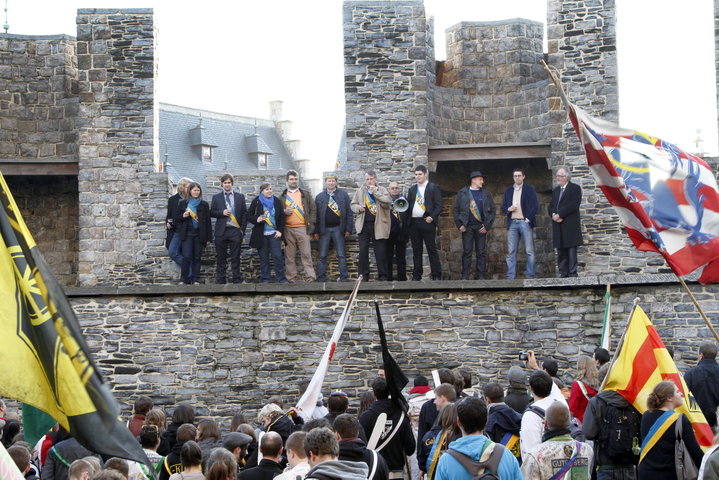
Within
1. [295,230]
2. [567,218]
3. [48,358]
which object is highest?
[567,218]

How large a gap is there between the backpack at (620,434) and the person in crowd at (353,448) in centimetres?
205

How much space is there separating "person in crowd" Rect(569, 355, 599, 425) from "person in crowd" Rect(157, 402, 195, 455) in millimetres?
3094

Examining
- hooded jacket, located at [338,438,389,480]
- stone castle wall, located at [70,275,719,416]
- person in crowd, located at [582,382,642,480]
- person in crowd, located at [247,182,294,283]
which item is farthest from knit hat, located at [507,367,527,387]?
person in crowd, located at [247,182,294,283]

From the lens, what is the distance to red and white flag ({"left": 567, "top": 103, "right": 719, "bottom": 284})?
28.6 feet

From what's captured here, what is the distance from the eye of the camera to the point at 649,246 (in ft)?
29.0

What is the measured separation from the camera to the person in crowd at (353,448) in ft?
22.1

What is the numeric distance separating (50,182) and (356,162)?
5322 millimetres

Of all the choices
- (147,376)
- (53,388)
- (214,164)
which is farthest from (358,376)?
(214,164)

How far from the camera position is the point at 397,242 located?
53.9 ft

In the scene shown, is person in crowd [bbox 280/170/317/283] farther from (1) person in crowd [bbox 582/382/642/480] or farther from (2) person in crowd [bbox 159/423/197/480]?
(1) person in crowd [bbox 582/382/642/480]

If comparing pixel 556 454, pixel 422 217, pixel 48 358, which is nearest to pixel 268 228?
pixel 422 217

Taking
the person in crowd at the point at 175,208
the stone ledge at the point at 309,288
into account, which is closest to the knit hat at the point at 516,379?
the stone ledge at the point at 309,288

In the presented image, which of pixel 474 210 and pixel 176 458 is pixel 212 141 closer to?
pixel 474 210

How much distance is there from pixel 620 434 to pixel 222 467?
322 centimetres
